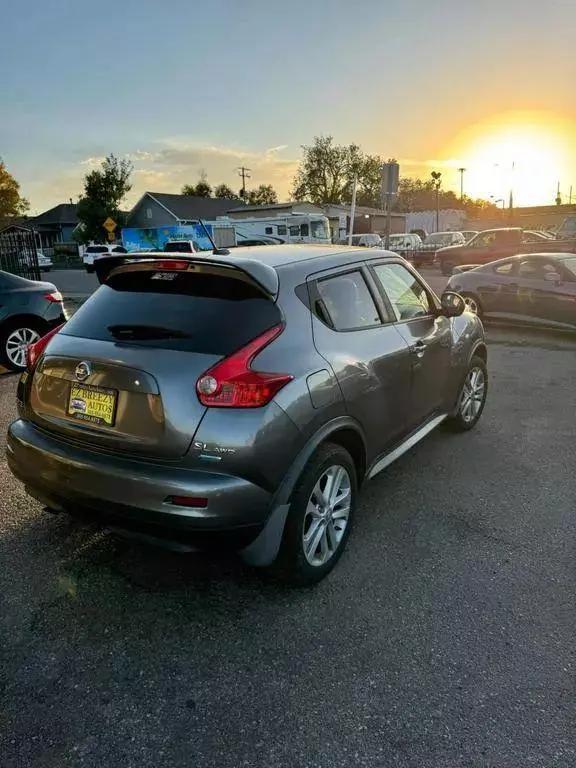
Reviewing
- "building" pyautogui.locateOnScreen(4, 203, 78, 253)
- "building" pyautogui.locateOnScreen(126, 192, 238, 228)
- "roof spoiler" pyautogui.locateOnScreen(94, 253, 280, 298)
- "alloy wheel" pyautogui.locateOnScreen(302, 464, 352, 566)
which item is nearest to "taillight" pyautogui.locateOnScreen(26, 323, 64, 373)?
"roof spoiler" pyautogui.locateOnScreen(94, 253, 280, 298)

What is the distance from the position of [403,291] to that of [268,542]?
2.26 metres

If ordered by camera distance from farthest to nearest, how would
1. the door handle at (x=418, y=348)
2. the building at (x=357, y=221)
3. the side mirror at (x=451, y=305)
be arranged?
1. the building at (x=357, y=221)
2. the side mirror at (x=451, y=305)
3. the door handle at (x=418, y=348)

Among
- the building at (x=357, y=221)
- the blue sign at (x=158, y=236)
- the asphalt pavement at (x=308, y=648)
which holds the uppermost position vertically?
the building at (x=357, y=221)

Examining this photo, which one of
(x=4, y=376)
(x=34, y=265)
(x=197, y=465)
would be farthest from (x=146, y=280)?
(x=34, y=265)

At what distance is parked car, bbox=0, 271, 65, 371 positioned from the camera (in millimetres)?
7598

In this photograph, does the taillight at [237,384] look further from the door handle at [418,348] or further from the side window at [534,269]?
the side window at [534,269]

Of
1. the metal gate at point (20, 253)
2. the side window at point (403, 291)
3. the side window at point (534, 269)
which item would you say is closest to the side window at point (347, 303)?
the side window at point (403, 291)

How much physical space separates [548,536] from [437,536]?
0.68 metres

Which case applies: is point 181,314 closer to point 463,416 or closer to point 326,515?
point 326,515

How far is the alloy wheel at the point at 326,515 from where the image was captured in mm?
2900

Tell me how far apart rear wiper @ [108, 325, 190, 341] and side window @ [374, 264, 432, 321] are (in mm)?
1682

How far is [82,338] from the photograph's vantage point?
2893 mm

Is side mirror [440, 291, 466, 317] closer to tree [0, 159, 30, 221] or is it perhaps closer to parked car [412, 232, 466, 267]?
parked car [412, 232, 466, 267]

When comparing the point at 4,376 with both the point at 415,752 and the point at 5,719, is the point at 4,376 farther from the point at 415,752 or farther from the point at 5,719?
the point at 415,752
